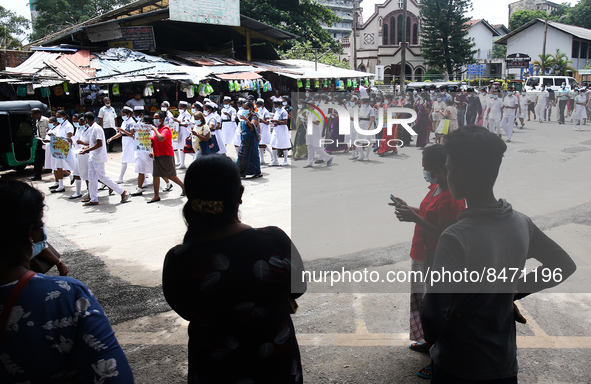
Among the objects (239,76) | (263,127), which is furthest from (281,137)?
(239,76)

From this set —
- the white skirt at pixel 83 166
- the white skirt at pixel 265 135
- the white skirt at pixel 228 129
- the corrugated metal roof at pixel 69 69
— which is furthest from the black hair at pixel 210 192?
the corrugated metal roof at pixel 69 69

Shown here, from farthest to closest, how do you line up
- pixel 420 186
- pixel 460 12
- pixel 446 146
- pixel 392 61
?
pixel 392 61 < pixel 460 12 < pixel 420 186 < pixel 446 146

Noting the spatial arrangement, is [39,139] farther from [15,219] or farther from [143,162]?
[15,219]

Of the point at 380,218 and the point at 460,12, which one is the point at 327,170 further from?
the point at 460,12

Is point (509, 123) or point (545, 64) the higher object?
point (545, 64)

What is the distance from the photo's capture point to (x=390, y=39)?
5100 centimetres

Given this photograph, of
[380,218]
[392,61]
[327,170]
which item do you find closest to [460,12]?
[392,61]

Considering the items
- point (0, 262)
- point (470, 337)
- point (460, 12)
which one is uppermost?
point (460, 12)

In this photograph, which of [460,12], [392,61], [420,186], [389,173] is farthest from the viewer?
[392,61]

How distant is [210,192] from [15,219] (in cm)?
65

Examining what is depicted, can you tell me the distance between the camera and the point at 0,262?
151 cm

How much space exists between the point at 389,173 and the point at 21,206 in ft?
31.1

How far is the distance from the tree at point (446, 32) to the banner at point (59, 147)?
134ft

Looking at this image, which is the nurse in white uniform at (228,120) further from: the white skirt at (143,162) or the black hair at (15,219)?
the black hair at (15,219)
